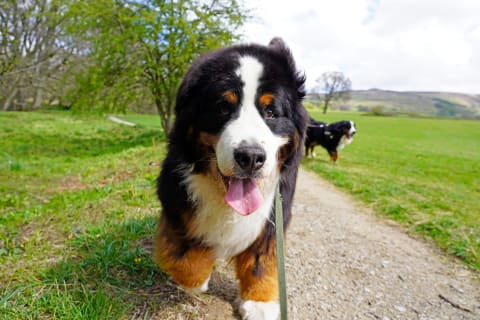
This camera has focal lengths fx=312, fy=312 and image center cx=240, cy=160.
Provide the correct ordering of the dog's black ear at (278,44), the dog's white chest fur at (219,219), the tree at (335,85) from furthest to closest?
1. the tree at (335,85)
2. the dog's black ear at (278,44)
3. the dog's white chest fur at (219,219)

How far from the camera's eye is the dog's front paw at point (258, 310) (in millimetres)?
2328

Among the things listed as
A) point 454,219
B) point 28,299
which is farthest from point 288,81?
point 454,219

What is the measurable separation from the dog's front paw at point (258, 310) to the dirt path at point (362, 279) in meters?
0.09

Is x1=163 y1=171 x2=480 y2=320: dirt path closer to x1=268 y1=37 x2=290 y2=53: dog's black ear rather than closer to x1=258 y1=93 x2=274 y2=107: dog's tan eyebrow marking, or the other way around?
x1=258 y1=93 x2=274 y2=107: dog's tan eyebrow marking

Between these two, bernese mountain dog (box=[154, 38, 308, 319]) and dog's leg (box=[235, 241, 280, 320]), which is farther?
dog's leg (box=[235, 241, 280, 320])

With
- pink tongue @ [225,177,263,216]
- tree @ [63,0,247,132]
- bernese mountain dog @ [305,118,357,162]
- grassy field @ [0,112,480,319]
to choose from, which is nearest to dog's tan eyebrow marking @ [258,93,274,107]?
pink tongue @ [225,177,263,216]

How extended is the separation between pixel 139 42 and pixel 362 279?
45.6 feet

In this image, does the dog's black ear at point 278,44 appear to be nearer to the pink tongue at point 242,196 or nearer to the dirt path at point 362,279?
the pink tongue at point 242,196

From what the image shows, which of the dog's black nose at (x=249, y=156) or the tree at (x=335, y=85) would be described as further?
the tree at (x=335, y=85)

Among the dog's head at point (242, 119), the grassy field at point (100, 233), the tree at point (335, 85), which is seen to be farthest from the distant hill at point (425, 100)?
the dog's head at point (242, 119)

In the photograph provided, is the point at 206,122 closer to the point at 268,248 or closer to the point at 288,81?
the point at 288,81

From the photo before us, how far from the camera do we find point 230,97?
7.02 feet

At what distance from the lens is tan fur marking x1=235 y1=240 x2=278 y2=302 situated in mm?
2424

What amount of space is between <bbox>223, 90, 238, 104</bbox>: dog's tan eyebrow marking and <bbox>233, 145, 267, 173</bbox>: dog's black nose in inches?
16.7
